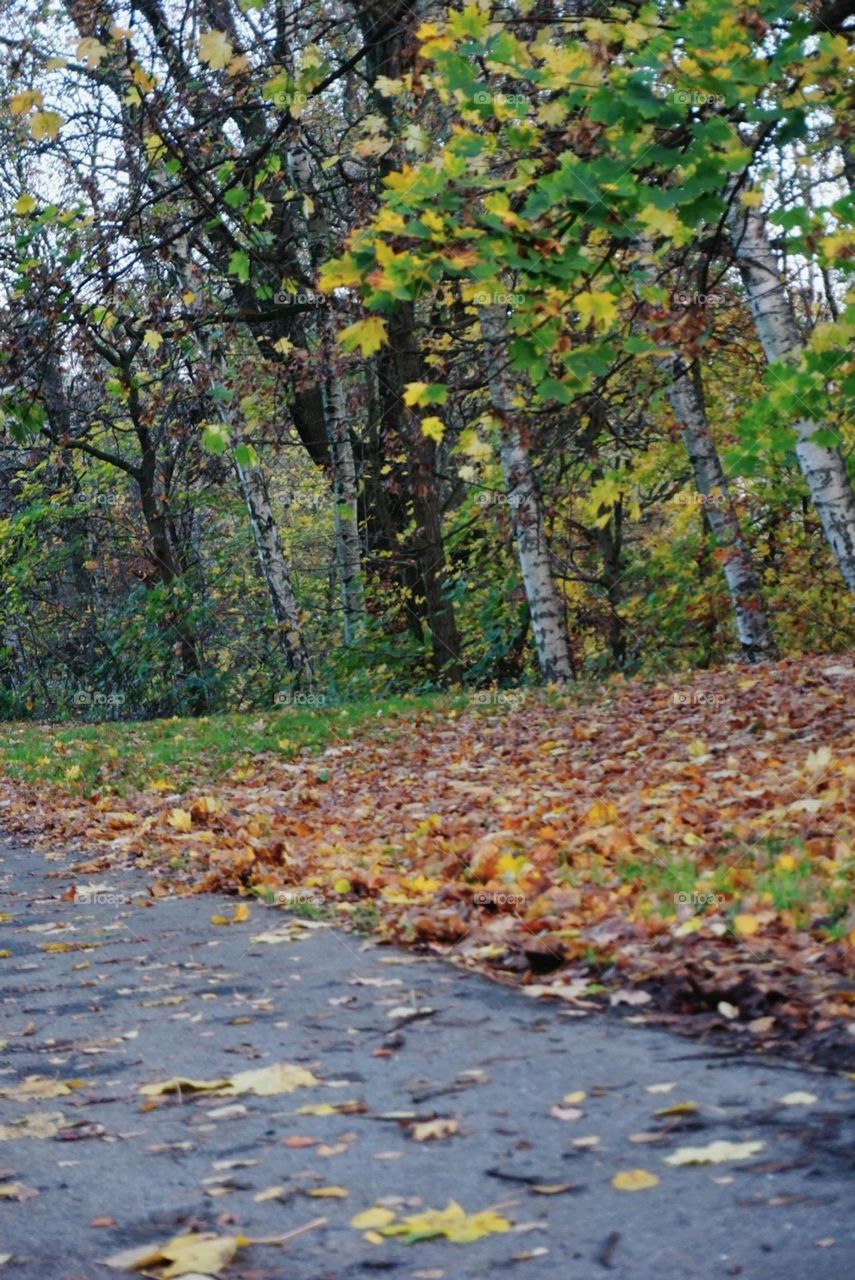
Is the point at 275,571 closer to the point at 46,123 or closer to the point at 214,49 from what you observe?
the point at 214,49

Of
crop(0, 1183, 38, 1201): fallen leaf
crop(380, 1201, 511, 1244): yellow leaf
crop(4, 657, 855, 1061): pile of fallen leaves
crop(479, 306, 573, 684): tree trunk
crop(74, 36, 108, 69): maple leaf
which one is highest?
crop(74, 36, 108, 69): maple leaf

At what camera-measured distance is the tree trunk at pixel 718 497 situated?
14.2 meters

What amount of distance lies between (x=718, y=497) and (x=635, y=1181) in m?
11.5

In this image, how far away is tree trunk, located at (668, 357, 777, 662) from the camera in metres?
14.2

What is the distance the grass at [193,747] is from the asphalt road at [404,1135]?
691 cm

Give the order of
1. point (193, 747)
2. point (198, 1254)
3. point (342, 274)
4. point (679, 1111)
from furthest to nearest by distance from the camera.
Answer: point (193, 747) → point (342, 274) → point (679, 1111) → point (198, 1254)

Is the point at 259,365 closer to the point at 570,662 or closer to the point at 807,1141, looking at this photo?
the point at 570,662

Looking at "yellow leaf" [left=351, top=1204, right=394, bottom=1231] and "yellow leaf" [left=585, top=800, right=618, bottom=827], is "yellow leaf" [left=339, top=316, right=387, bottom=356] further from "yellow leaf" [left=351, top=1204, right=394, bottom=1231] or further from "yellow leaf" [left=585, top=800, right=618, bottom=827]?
"yellow leaf" [left=351, top=1204, right=394, bottom=1231]

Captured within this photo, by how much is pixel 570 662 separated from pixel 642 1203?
13.1m


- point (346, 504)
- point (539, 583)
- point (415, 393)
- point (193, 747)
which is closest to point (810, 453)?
point (539, 583)

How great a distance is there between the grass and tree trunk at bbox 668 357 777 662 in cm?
299

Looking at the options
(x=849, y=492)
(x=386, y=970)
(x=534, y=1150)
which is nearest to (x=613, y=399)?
(x=849, y=492)

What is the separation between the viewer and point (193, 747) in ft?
46.3

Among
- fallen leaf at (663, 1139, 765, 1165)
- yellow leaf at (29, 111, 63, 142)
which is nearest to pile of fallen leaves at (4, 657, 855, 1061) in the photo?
fallen leaf at (663, 1139, 765, 1165)
